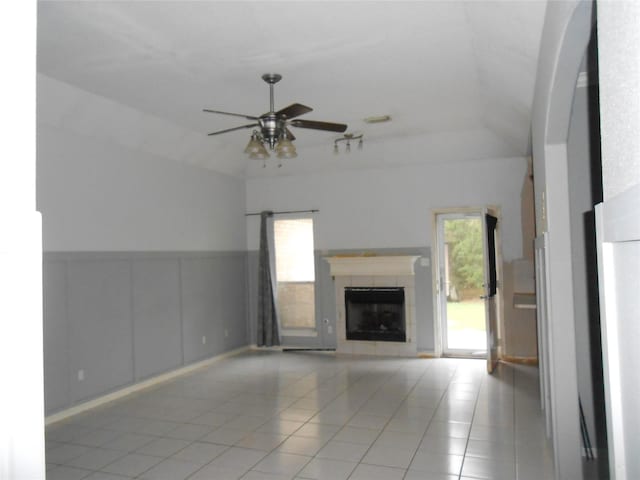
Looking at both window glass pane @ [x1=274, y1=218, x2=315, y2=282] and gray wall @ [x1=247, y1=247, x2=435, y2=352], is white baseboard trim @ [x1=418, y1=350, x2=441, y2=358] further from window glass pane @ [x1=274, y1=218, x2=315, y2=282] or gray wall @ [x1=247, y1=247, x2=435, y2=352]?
window glass pane @ [x1=274, y1=218, x2=315, y2=282]

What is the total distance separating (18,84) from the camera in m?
0.79

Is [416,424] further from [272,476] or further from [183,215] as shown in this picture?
[183,215]

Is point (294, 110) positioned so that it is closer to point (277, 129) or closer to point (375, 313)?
point (277, 129)

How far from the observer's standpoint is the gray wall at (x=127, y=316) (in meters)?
5.01

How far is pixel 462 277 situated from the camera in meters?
7.55

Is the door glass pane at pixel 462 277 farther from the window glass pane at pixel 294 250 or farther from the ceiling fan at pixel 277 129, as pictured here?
the ceiling fan at pixel 277 129

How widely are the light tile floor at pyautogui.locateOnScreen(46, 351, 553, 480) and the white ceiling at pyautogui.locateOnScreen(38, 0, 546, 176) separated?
294 centimetres

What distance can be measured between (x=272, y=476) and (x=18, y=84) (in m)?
3.36

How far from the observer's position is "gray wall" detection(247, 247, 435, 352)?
24.7 feet

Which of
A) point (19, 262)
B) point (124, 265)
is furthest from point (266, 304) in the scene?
point (19, 262)

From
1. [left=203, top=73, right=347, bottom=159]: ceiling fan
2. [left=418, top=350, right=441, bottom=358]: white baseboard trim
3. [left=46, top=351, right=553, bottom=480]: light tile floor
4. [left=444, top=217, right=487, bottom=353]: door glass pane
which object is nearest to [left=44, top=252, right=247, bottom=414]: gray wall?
[left=46, top=351, right=553, bottom=480]: light tile floor

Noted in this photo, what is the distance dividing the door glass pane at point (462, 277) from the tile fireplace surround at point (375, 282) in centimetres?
59

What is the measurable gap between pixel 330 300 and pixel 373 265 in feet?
3.29

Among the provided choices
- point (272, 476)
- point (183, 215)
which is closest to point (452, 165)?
point (183, 215)
